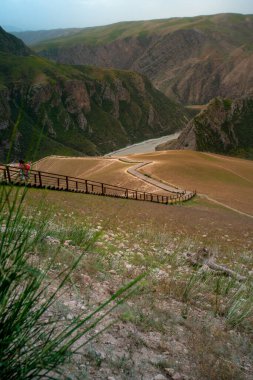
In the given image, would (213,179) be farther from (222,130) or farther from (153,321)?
(222,130)

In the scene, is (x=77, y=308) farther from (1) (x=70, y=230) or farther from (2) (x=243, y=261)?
(2) (x=243, y=261)

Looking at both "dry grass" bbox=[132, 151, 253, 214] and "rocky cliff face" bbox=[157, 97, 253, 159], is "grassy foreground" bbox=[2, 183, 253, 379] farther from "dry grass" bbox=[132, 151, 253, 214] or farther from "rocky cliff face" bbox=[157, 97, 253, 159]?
"rocky cliff face" bbox=[157, 97, 253, 159]

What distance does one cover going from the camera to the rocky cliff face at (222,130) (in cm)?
15850

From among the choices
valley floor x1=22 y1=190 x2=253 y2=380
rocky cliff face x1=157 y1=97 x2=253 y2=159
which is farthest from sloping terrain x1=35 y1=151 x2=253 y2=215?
rocky cliff face x1=157 y1=97 x2=253 y2=159

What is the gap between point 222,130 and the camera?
17238 centimetres

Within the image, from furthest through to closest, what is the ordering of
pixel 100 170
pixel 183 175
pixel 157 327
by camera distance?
pixel 100 170
pixel 183 175
pixel 157 327

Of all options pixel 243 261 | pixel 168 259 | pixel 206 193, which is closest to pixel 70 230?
pixel 168 259

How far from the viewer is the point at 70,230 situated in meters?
9.30

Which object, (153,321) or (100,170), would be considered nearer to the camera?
(153,321)

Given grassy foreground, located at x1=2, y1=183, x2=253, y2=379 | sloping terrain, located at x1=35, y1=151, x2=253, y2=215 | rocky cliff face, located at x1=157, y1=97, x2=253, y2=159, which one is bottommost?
rocky cliff face, located at x1=157, y1=97, x2=253, y2=159

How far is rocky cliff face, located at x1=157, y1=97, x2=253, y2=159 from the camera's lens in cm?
15850

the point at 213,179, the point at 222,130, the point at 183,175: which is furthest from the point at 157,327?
the point at 222,130

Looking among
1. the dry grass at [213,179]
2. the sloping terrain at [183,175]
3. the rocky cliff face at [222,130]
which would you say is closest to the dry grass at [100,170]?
the sloping terrain at [183,175]

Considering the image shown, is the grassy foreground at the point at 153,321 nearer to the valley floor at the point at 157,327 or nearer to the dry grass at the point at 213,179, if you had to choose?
the valley floor at the point at 157,327
